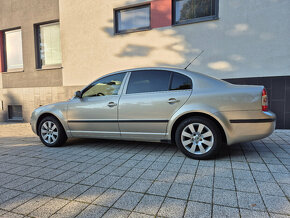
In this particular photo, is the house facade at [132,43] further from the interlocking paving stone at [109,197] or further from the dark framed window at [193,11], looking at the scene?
the interlocking paving stone at [109,197]

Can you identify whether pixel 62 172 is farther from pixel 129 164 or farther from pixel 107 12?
pixel 107 12

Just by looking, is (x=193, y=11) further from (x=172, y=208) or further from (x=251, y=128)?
(x=172, y=208)

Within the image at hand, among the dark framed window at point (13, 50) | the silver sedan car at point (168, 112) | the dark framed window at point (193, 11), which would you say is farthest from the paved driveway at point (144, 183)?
the dark framed window at point (13, 50)

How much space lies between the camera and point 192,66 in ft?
20.7

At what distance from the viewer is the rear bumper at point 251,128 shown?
293cm

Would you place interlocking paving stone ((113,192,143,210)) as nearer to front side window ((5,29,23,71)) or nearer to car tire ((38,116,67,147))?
car tire ((38,116,67,147))

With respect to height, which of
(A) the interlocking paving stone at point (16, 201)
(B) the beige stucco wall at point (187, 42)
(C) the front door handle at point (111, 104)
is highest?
(B) the beige stucco wall at point (187, 42)

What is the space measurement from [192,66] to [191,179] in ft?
14.8

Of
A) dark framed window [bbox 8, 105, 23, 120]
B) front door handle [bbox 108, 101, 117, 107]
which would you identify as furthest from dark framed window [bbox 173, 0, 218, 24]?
dark framed window [bbox 8, 105, 23, 120]

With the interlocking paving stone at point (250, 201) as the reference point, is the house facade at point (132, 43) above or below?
above

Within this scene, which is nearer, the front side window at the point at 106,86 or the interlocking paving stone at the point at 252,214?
the interlocking paving stone at the point at 252,214

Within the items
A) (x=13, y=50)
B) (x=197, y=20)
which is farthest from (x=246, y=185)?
(x=13, y=50)

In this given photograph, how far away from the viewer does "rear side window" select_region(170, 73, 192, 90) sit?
3.31 meters

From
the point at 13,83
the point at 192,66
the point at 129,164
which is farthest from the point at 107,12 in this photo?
the point at 129,164
